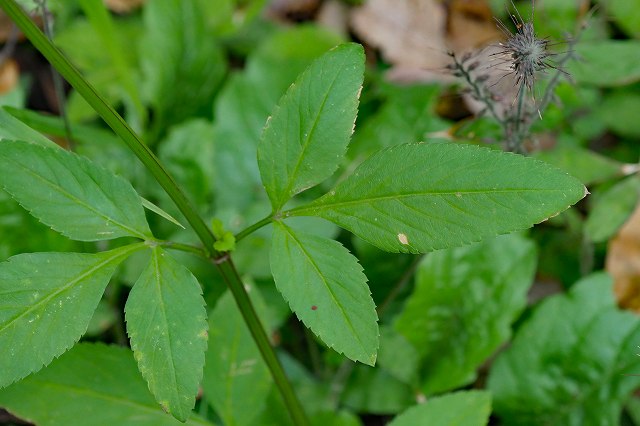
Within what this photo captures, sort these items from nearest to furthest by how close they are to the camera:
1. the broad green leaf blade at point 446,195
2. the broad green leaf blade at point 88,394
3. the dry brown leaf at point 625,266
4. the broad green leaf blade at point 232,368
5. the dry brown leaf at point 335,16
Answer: the broad green leaf blade at point 446,195 < the broad green leaf blade at point 88,394 < the broad green leaf blade at point 232,368 < the dry brown leaf at point 625,266 < the dry brown leaf at point 335,16

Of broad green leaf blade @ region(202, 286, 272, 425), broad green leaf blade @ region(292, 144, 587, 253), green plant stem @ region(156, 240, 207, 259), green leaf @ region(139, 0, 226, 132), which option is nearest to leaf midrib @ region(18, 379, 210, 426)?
broad green leaf blade @ region(202, 286, 272, 425)

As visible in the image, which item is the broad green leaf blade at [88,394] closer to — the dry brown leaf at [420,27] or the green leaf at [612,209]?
the green leaf at [612,209]

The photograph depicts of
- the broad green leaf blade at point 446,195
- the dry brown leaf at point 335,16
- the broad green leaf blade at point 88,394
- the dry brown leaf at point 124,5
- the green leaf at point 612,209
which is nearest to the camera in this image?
the broad green leaf blade at point 446,195

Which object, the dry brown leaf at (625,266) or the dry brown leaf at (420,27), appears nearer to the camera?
the dry brown leaf at (625,266)

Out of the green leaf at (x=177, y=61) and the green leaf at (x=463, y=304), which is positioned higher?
the green leaf at (x=177, y=61)

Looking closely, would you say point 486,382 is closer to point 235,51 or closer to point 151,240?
point 151,240

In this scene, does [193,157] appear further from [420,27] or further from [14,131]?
[420,27]

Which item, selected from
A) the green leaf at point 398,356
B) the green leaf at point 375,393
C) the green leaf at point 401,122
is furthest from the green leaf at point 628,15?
the green leaf at point 375,393

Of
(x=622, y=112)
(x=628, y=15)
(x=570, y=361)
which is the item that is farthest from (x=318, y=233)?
(x=628, y=15)
